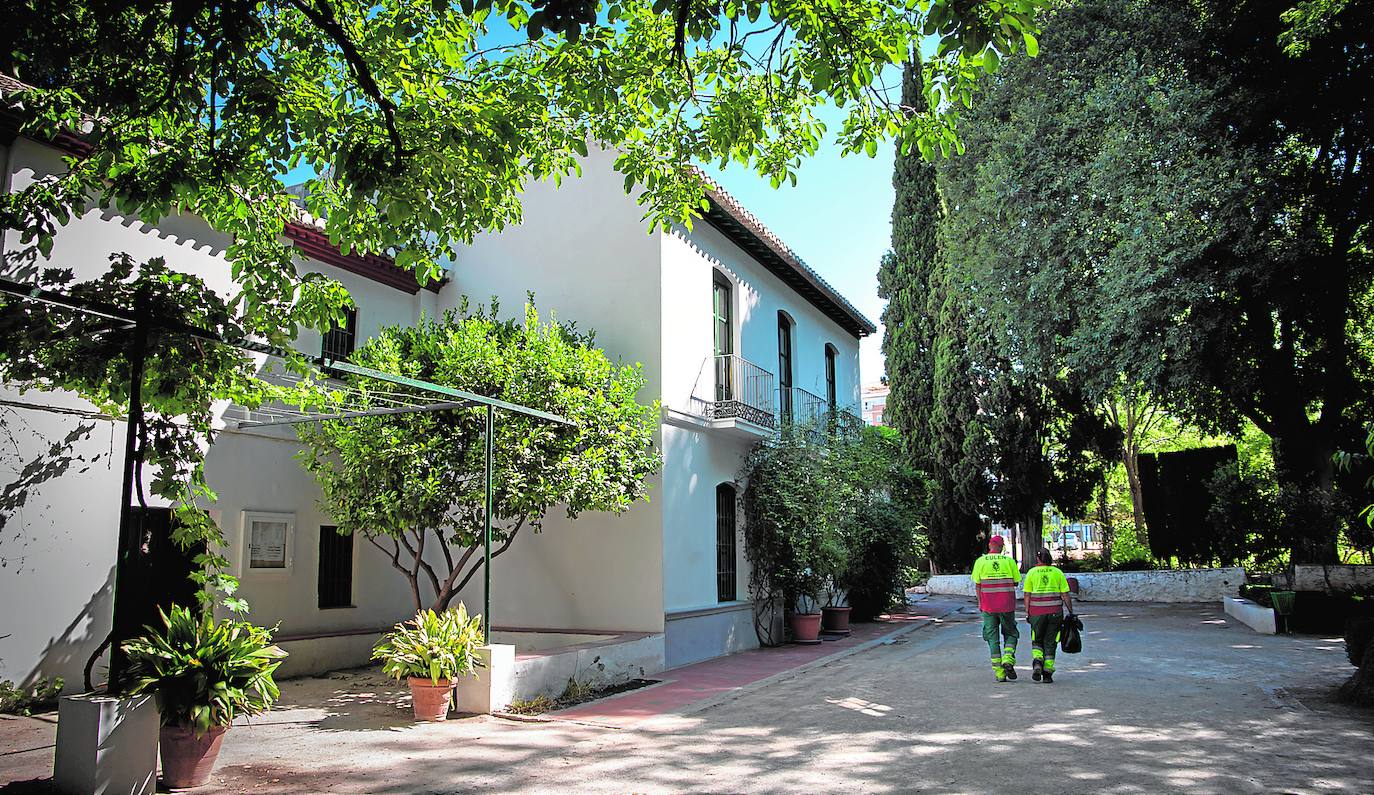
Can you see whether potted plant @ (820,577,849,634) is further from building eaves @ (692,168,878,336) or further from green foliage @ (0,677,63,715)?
green foliage @ (0,677,63,715)

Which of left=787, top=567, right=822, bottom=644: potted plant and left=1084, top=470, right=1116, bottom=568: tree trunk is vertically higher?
left=1084, top=470, right=1116, bottom=568: tree trunk

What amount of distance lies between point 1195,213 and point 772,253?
7085 mm


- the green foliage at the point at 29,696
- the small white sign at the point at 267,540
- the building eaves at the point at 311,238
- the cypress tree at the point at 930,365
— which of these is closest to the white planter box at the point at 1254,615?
the cypress tree at the point at 930,365

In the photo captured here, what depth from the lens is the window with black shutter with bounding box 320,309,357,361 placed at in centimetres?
1284

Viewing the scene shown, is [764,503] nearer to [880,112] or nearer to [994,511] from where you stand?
[880,112]

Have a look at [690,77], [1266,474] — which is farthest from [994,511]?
[690,77]

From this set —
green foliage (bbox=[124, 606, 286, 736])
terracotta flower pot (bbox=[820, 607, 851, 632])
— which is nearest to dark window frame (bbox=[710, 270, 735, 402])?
terracotta flower pot (bbox=[820, 607, 851, 632])

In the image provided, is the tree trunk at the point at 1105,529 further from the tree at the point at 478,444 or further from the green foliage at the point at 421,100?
the green foliage at the point at 421,100

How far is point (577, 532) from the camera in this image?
13.2m

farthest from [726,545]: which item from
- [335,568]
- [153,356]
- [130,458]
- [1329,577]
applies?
[1329,577]

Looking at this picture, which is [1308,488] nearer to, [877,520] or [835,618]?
[877,520]

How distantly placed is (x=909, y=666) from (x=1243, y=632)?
7126mm

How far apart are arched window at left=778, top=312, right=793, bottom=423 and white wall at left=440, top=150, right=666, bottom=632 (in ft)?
16.0

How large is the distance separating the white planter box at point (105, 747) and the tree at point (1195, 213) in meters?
14.8
